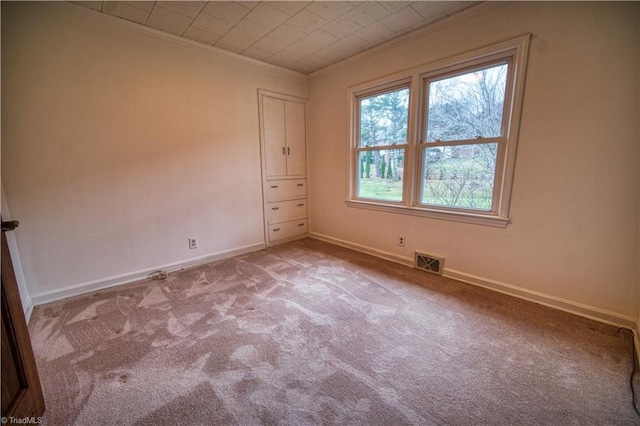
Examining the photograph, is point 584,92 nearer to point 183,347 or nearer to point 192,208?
point 183,347

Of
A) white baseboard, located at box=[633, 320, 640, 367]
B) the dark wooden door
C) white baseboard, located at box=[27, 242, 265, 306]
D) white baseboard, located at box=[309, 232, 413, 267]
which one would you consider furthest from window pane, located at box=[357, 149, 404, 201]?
the dark wooden door

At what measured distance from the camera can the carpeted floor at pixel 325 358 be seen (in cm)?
123

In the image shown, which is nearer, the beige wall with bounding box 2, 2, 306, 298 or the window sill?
the beige wall with bounding box 2, 2, 306, 298

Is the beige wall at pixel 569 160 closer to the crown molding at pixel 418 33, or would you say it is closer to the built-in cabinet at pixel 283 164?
the crown molding at pixel 418 33

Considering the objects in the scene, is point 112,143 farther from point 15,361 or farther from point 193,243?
point 15,361

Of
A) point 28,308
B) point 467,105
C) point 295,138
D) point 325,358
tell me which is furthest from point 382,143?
point 28,308

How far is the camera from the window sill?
2311 millimetres

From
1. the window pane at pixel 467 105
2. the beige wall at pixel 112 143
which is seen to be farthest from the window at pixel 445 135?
the beige wall at pixel 112 143

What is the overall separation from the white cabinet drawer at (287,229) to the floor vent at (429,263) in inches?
73.1

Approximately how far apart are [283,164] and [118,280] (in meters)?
2.32

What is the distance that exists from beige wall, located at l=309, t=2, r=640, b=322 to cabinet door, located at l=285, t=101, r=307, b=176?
1.81m

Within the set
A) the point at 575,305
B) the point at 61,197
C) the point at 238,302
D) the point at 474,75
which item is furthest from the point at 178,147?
the point at 575,305

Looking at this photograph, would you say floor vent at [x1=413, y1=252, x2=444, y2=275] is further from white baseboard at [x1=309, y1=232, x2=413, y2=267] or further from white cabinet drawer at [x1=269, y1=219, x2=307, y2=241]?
white cabinet drawer at [x1=269, y1=219, x2=307, y2=241]

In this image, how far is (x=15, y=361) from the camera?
42.3 inches
